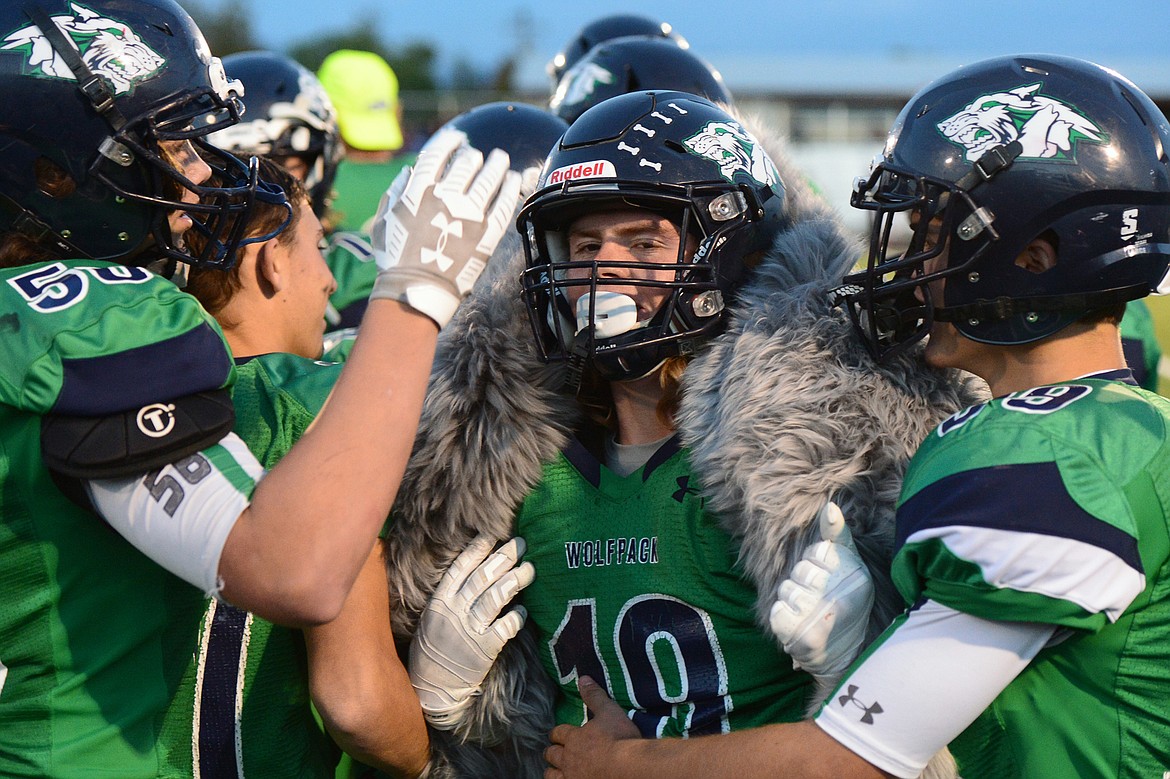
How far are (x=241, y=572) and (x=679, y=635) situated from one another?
932 mm

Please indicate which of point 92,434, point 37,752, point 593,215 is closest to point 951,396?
point 593,215

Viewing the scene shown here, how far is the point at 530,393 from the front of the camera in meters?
2.61

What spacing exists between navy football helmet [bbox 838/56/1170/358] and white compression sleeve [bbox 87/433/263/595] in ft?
4.10

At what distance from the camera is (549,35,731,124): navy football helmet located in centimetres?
459

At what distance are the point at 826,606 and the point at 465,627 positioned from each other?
0.83 meters

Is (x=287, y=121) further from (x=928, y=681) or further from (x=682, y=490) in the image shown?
(x=928, y=681)

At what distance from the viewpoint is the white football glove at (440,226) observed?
188 cm

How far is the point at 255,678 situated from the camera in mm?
2363

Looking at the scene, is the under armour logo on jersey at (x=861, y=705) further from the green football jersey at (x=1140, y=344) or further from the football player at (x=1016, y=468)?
the green football jersey at (x=1140, y=344)

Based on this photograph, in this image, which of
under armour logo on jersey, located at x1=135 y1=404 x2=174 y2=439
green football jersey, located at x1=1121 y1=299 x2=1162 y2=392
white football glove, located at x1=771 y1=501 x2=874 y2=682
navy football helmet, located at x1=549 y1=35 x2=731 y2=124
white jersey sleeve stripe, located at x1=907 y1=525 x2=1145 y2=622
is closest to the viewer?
white jersey sleeve stripe, located at x1=907 y1=525 x2=1145 y2=622

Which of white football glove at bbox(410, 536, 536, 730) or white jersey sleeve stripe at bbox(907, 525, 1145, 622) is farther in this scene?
white football glove at bbox(410, 536, 536, 730)

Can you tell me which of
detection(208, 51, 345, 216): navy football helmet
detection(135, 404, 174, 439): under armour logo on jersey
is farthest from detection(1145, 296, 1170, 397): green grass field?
detection(135, 404, 174, 439): under armour logo on jersey

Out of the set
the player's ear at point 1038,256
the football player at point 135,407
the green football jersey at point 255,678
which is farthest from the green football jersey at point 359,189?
the player's ear at point 1038,256

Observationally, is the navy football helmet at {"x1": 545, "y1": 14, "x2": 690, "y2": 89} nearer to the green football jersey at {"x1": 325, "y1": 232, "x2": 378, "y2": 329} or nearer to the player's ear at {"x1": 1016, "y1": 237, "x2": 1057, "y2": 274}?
the green football jersey at {"x1": 325, "y1": 232, "x2": 378, "y2": 329}
